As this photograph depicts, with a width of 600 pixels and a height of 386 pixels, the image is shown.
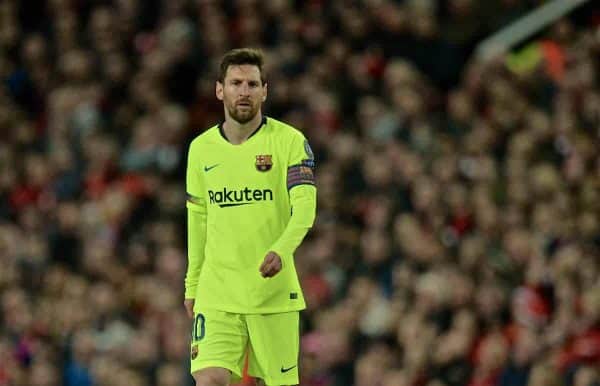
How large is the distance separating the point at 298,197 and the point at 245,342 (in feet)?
2.86

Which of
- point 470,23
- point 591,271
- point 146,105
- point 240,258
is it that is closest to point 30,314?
point 146,105

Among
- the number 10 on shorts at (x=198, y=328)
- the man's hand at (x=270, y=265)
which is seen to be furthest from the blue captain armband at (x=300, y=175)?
the number 10 on shorts at (x=198, y=328)

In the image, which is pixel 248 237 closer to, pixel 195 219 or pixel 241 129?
pixel 195 219

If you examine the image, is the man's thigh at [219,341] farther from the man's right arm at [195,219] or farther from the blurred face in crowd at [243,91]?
the blurred face in crowd at [243,91]

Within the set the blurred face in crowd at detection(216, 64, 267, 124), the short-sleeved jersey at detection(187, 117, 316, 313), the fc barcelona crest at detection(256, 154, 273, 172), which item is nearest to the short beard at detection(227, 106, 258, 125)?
the blurred face in crowd at detection(216, 64, 267, 124)

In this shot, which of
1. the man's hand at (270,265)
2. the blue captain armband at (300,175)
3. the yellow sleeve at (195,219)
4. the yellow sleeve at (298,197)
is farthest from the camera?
the yellow sleeve at (195,219)

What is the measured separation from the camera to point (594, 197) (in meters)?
13.0

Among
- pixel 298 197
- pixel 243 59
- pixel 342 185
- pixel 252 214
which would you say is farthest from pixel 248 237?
pixel 342 185

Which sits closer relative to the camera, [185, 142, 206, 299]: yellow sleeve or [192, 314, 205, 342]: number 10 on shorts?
[192, 314, 205, 342]: number 10 on shorts

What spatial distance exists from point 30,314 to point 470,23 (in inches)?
202

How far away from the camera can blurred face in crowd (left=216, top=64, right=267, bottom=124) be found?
8.98m

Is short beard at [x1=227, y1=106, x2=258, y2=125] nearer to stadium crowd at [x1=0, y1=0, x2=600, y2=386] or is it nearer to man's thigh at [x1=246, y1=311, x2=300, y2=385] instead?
man's thigh at [x1=246, y1=311, x2=300, y2=385]

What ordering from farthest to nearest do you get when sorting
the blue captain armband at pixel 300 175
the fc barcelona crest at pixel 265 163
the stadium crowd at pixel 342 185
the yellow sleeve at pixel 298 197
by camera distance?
the stadium crowd at pixel 342 185, the fc barcelona crest at pixel 265 163, the blue captain armband at pixel 300 175, the yellow sleeve at pixel 298 197

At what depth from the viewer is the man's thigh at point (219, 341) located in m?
8.98
